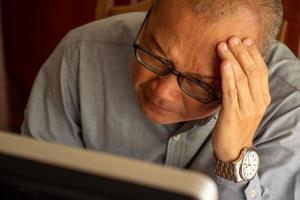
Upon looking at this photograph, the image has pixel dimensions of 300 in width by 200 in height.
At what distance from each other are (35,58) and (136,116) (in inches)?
54.6

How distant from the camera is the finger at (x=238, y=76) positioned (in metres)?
0.83

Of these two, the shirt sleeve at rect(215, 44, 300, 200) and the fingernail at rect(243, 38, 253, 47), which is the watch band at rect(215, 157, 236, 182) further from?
the fingernail at rect(243, 38, 253, 47)

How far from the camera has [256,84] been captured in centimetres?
88

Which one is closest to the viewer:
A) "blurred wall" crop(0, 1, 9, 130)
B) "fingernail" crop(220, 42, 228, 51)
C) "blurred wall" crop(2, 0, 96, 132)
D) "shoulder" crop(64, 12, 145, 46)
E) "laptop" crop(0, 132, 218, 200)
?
"laptop" crop(0, 132, 218, 200)

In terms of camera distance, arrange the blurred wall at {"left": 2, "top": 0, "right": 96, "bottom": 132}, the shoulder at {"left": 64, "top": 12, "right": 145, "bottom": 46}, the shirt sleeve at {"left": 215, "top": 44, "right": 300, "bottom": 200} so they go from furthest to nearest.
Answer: the blurred wall at {"left": 2, "top": 0, "right": 96, "bottom": 132}
the shoulder at {"left": 64, "top": 12, "right": 145, "bottom": 46}
the shirt sleeve at {"left": 215, "top": 44, "right": 300, "bottom": 200}

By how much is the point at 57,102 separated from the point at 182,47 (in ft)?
1.37

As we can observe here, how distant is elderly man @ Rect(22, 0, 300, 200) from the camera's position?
85 centimetres

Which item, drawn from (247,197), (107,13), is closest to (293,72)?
(247,197)

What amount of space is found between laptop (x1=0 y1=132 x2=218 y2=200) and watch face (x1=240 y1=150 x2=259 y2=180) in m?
0.58

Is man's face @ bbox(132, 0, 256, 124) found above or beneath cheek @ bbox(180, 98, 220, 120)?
above

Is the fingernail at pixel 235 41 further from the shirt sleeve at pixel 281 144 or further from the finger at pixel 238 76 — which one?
the shirt sleeve at pixel 281 144

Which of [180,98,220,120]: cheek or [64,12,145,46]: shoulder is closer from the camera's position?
[180,98,220,120]: cheek

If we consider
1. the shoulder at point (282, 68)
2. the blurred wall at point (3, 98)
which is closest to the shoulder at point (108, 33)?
the shoulder at point (282, 68)

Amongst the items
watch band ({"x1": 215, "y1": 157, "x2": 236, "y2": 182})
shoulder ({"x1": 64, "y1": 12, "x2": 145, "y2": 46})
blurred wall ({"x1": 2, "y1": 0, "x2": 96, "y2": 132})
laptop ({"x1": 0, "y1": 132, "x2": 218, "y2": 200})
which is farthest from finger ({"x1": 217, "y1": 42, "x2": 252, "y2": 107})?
blurred wall ({"x1": 2, "y1": 0, "x2": 96, "y2": 132})
